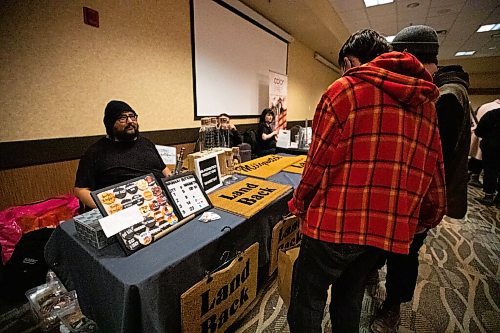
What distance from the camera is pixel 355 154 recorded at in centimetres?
71

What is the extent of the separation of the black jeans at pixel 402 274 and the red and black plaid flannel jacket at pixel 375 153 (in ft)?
1.72

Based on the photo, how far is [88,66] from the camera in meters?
1.92

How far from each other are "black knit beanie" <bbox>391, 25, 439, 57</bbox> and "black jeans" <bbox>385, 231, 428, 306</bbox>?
82 cm

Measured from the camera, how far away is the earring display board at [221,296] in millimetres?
866

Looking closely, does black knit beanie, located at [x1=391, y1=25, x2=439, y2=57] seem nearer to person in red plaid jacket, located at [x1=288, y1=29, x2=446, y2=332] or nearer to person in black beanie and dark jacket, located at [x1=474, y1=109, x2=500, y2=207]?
person in red plaid jacket, located at [x1=288, y1=29, x2=446, y2=332]

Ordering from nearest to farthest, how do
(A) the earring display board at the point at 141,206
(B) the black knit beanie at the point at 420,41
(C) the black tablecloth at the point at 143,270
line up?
(C) the black tablecloth at the point at 143,270
(A) the earring display board at the point at 141,206
(B) the black knit beanie at the point at 420,41

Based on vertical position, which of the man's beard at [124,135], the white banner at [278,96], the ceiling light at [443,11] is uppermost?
the ceiling light at [443,11]

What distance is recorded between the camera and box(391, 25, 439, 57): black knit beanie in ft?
3.16

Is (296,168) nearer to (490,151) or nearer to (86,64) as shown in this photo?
(86,64)

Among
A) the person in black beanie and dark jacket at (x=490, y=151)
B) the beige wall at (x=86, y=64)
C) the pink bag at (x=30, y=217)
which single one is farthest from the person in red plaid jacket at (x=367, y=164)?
the person in black beanie and dark jacket at (x=490, y=151)

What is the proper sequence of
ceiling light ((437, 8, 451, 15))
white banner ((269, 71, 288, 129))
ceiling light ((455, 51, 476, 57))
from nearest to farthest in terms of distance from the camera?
ceiling light ((437, 8, 451, 15))
white banner ((269, 71, 288, 129))
ceiling light ((455, 51, 476, 57))

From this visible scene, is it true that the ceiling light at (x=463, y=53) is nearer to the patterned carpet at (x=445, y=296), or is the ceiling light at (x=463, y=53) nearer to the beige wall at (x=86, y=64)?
the patterned carpet at (x=445, y=296)

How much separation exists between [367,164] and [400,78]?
0.80 ft

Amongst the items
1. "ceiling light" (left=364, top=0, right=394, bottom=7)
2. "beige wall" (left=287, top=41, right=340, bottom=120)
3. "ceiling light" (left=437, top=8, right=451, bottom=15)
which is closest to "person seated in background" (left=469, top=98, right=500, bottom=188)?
"ceiling light" (left=437, top=8, right=451, bottom=15)
